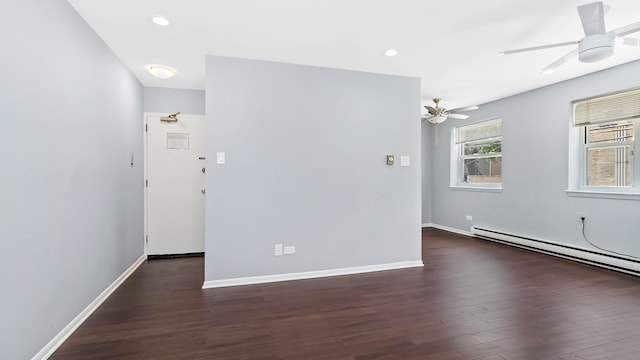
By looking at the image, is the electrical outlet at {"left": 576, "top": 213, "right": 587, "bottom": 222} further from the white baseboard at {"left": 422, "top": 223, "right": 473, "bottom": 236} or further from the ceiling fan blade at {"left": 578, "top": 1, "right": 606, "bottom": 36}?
the ceiling fan blade at {"left": 578, "top": 1, "right": 606, "bottom": 36}

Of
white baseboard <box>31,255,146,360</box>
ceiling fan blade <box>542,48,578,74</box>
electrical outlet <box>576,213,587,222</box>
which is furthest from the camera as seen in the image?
electrical outlet <box>576,213,587,222</box>

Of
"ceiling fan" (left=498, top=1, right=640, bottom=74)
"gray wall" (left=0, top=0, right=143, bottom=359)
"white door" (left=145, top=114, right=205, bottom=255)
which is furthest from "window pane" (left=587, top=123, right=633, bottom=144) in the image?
"gray wall" (left=0, top=0, right=143, bottom=359)

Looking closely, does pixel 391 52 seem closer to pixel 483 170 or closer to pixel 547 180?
pixel 547 180

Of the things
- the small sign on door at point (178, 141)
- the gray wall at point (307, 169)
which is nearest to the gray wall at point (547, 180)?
the gray wall at point (307, 169)

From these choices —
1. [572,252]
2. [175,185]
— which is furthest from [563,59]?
[175,185]

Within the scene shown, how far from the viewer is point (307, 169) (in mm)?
3445

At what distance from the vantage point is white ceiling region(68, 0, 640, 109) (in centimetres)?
226

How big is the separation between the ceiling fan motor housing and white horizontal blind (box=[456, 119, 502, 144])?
3153 millimetres

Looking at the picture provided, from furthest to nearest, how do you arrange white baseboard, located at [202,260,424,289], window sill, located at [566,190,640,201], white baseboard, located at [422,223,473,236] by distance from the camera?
white baseboard, located at [422,223,473,236], window sill, located at [566,190,640,201], white baseboard, located at [202,260,424,289]

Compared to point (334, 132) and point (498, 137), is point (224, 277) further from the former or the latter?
point (498, 137)

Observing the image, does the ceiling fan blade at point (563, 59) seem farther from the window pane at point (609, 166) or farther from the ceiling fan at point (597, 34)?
the window pane at point (609, 166)

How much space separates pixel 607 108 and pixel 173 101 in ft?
19.4

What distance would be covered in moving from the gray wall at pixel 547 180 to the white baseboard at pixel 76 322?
5721mm

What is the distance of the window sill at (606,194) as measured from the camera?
3.47 metres
